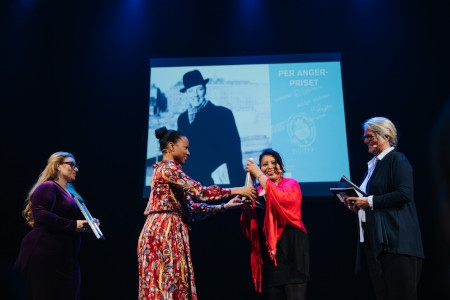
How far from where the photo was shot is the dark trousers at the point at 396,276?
2357mm

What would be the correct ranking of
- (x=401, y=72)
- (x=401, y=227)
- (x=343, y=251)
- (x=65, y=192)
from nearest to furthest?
(x=401, y=227)
(x=65, y=192)
(x=343, y=251)
(x=401, y=72)

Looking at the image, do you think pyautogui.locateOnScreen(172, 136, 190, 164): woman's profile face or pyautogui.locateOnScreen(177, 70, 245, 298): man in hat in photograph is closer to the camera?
pyautogui.locateOnScreen(172, 136, 190, 164): woman's profile face

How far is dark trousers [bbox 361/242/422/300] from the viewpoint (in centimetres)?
236

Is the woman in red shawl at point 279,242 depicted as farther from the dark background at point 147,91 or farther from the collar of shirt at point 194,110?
the collar of shirt at point 194,110

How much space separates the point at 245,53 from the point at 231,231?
196 cm

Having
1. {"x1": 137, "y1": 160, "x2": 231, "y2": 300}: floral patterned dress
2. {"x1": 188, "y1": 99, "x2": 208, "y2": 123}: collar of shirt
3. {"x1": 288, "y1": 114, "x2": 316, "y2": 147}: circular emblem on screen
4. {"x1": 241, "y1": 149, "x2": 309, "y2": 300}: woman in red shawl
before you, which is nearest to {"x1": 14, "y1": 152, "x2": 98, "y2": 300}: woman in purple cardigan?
{"x1": 137, "y1": 160, "x2": 231, "y2": 300}: floral patterned dress

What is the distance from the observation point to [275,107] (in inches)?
177

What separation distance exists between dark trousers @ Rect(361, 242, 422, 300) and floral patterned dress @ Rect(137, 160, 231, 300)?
1.00 metres

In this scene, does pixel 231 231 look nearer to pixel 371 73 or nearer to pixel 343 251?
pixel 343 251

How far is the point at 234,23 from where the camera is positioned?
4.98m

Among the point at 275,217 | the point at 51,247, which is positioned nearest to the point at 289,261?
the point at 275,217

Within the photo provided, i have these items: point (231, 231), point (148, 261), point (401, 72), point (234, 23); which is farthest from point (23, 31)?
→ point (401, 72)

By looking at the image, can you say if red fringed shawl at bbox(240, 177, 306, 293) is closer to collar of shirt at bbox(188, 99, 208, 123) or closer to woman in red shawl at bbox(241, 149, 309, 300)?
woman in red shawl at bbox(241, 149, 309, 300)

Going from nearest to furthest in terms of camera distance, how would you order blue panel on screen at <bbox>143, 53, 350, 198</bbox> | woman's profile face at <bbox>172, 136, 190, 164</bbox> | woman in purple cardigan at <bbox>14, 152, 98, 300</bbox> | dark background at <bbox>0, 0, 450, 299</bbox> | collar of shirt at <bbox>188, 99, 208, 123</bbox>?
woman's profile face at <bbox>172, 136, 190, 164</bbox>, woman in purple cardigan at <bbox>14, 152, 98, 300</bbox>, blue panel on screen at <bbox>143, 53, 350, 198</bbox>, dark background at <bbox>0, 0, 450, 299</bbox>, collar of shirt at <bbox>188, 99, 208, 123</bbox>
